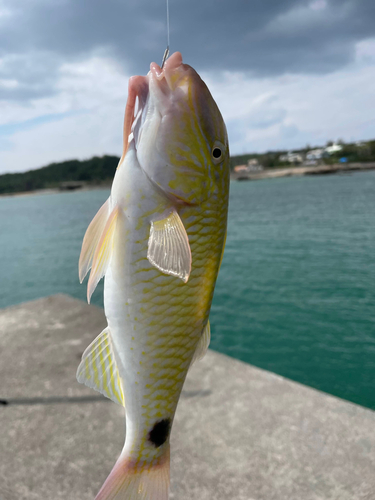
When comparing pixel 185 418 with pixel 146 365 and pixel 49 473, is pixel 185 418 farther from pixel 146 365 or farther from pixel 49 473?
pixel 146 365

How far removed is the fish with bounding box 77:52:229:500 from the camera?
122cm

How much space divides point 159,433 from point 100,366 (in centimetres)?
35

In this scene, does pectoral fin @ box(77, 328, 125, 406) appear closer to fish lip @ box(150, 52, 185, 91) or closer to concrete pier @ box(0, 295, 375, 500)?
fish lip @ box(150, 52, 185, 91)

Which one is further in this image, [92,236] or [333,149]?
[333,149]

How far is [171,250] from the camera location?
114cm

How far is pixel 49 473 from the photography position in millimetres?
3072

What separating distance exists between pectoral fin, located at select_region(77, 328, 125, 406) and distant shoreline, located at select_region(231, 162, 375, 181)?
293 ft

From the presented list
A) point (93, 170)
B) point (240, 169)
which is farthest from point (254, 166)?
point (93, 170)

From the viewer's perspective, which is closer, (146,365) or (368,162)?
(146,365)

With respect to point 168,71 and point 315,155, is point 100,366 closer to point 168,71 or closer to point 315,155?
point 168,71

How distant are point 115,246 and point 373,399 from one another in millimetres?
7488

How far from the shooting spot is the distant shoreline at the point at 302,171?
94438 mm

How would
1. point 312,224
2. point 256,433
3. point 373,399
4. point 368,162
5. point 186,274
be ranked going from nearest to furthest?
point 186,274
point 256,433
point 373,399
point 312,224
point 368,162

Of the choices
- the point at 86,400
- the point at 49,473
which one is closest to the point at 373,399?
the point at 86,400
